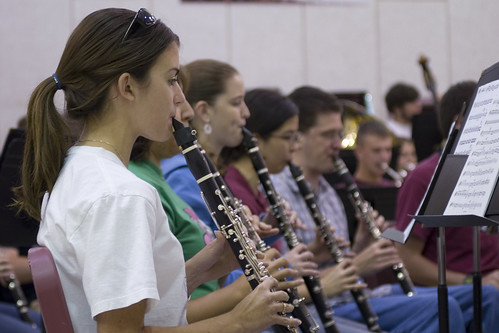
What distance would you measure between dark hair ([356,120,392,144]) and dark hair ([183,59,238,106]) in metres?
2.73

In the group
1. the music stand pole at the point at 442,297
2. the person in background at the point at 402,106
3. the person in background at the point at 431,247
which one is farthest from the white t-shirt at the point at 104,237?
the person in background at the point at 402,106

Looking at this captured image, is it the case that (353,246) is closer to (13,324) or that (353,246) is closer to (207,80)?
(207,80)

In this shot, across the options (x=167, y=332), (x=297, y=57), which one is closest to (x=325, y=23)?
(x=297, y=57)

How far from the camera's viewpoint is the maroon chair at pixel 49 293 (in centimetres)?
136

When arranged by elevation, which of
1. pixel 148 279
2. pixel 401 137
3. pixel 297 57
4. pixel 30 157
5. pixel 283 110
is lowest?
pixel 401 137

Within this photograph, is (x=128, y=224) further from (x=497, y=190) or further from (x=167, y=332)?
(x=497, y=190)

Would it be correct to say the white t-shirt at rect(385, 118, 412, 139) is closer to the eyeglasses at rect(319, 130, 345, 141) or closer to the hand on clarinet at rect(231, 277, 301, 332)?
the eyeglasses at rect(319, 130, 345, 141)

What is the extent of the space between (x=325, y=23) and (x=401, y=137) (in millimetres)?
1633

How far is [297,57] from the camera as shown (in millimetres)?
7234

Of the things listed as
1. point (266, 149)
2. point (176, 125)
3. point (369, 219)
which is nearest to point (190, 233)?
point (176, 125)

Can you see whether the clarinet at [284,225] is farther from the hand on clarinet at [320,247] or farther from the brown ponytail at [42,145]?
the brown ponytail at [42,145]

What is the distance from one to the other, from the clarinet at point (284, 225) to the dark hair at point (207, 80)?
0.18 m

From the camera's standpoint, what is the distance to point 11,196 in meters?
2.66

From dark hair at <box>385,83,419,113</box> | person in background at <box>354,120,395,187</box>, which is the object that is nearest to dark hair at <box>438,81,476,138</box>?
person in background at <box>354,120,395,187</box>
